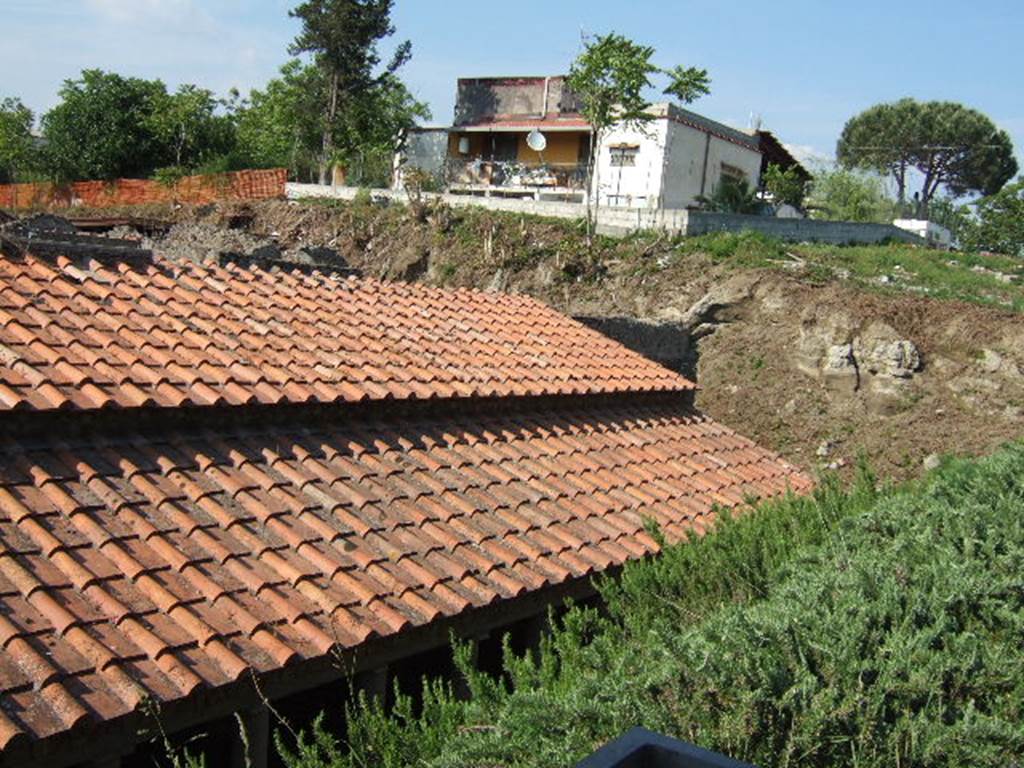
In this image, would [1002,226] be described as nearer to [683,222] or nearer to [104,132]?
[683,222]

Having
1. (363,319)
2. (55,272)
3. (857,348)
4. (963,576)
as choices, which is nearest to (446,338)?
(363,319)

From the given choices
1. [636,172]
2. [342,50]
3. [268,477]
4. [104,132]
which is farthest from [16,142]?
[268,477]

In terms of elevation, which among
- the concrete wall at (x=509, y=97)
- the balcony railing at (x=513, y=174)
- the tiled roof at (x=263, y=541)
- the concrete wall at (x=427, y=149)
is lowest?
the tiled roof at (x=263, y=541)

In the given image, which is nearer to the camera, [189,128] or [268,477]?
[268,477]

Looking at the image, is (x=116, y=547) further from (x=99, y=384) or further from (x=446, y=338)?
(x=446, y=338)

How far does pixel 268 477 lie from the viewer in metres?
6.16

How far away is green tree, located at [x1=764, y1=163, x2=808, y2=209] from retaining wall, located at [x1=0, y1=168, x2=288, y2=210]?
690 inches

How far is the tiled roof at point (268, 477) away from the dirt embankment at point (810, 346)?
184 inches

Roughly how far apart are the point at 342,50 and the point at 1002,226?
96.9 feet

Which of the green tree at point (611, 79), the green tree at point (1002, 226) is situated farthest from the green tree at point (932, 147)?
the green tree at point (611, 79)

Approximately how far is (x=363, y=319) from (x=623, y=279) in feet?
44.8

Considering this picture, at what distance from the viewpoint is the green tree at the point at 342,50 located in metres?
40.4

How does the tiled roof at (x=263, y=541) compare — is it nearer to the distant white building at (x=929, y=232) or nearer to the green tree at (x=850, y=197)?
the distant white building at (x=929, y=232)

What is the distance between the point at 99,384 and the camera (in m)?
5.94
